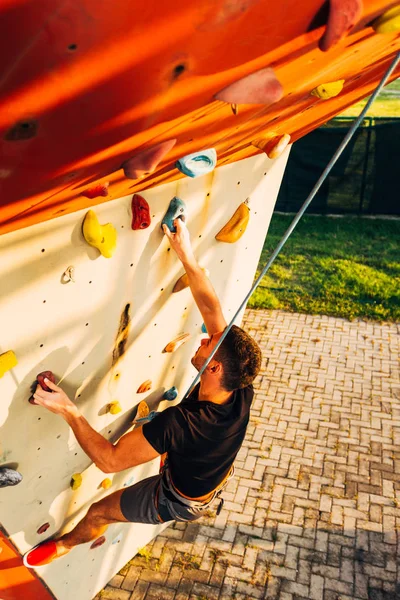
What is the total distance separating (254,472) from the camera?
485cm

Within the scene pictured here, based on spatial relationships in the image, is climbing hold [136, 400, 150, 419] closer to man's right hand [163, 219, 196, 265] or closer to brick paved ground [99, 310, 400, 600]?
man's right hand [163, 219, 196, 265]

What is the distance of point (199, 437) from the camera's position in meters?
2.42

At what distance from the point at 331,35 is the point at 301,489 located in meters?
4.31

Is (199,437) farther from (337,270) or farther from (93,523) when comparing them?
(337,270)

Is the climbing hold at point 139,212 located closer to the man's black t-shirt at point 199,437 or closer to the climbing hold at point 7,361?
the climbing hold at point 7,361

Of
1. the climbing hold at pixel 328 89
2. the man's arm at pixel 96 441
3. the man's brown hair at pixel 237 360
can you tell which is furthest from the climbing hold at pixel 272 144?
the man's arm at pixel 96 441

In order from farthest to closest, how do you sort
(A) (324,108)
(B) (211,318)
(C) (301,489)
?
1. (C) (301,489)
2. (B) (211,318)
3. (A) (324,108)

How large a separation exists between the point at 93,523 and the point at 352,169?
8.83 m

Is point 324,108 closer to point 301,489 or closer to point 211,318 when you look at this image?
point 211,318

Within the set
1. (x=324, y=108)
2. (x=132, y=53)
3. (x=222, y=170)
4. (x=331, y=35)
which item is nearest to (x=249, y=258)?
(x=222, y=170)

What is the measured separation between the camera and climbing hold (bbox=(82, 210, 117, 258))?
6.29 feet

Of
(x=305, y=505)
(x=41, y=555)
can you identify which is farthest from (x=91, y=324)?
(x=305, y=505)

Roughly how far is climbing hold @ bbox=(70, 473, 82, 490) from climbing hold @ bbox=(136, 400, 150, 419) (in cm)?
50

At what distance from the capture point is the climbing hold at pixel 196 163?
159cm
